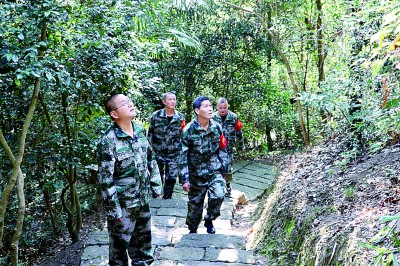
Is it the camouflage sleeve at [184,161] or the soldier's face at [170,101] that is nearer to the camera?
the camouflage sleeve at [184,161]

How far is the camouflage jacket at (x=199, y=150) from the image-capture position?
5355 millimetres

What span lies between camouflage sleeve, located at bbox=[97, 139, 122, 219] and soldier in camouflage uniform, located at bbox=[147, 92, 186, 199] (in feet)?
11.7

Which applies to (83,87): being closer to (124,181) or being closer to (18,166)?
(18,166)

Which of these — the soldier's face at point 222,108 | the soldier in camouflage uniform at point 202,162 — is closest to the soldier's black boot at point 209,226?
the soldier in camouflage uniform at point 202,162

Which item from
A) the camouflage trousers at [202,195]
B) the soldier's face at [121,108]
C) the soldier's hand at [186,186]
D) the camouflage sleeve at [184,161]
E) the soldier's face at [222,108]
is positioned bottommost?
the camouflage trousers at [202,195]

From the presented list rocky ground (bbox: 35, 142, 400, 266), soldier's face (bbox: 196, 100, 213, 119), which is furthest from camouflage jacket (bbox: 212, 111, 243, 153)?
soldier's face (bbox: 196, 100, 213, 119)

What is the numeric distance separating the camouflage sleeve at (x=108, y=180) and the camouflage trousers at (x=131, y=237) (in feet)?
0.45

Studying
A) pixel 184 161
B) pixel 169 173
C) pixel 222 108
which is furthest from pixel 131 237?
pixel 222 108

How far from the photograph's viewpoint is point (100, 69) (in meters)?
5.25

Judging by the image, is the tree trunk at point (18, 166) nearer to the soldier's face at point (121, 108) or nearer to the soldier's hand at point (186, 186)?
the soldier's face at point (121, 108)

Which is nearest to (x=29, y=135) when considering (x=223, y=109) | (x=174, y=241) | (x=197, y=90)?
(x=174, y=241)

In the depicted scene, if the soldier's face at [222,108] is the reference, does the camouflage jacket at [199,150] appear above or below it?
below

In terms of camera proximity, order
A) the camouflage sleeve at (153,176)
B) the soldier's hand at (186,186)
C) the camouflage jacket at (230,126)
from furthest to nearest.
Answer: the camouflage jacket at (230,126)
the soldier's hand at (186,186)
the camouflage sleeve at (153,176)

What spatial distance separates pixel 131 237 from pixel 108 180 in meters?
0.67
